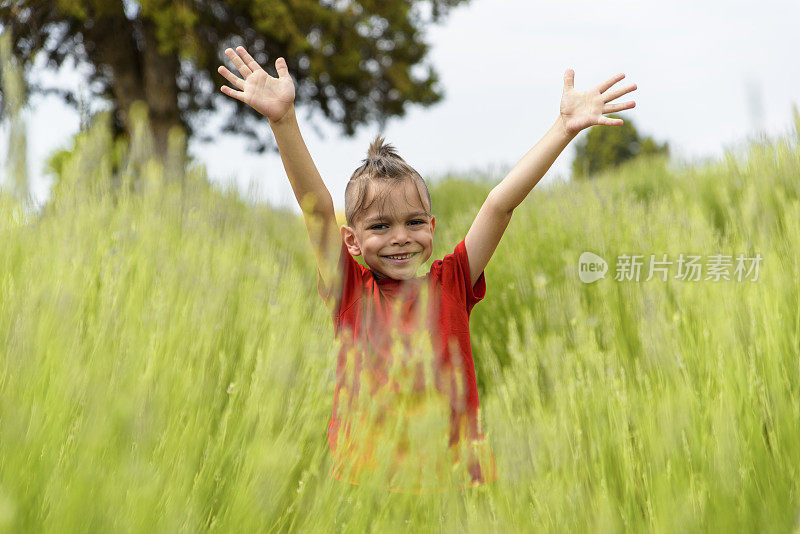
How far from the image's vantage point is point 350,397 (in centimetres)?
152

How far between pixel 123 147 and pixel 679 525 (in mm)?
3838

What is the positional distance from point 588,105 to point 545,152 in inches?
8.4

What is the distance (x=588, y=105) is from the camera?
1.94m

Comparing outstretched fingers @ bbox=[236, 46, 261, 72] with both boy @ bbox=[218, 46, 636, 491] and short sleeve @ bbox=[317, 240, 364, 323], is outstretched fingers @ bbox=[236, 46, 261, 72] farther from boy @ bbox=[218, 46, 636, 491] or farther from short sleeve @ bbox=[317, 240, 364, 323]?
short sleeve @ bbox=[317, 240, 364, 323]

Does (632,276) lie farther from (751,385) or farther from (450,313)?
(751,385)

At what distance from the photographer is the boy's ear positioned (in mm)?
2068

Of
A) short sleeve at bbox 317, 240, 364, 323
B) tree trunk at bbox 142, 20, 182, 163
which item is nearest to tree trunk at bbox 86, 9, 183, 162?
tree trunk at bbox 142, 20, 182, 163

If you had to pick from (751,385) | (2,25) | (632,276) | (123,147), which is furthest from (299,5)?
(751,385)

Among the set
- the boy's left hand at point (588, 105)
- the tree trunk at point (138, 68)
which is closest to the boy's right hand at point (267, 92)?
the boy's left hand at point (588, 105)

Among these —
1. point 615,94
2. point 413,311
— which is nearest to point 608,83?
point 615,94

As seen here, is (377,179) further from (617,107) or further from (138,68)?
(138,68)

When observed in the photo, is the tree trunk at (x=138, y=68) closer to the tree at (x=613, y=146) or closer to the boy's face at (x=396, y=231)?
the boy's face at (x=396, y=231)

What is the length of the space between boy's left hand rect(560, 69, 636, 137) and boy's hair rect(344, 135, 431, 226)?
0.49 meters

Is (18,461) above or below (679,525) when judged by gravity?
above
